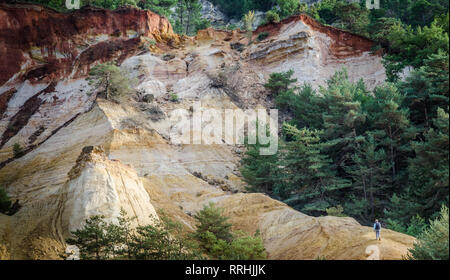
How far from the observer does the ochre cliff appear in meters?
17.9

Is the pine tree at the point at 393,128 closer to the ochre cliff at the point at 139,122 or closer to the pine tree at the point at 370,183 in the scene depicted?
the pine tree at the point at 370,183

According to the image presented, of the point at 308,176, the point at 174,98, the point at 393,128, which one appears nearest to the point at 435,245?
the point at 308,176

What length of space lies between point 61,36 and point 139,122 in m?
21.3

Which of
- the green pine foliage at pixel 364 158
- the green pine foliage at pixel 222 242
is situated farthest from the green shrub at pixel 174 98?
the green pine foliage at pixel 222 242

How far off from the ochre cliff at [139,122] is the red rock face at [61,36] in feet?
0.40

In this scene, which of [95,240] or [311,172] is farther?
[311,172]

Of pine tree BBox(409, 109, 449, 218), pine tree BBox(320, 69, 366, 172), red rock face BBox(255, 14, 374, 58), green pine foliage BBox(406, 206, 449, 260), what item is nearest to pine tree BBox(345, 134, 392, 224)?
pine tree BBox(320, 69, 366, 172)

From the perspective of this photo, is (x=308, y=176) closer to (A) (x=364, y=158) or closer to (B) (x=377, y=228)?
(A) (x=364, y=158)

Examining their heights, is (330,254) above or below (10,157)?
below

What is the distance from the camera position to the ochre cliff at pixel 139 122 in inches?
706
